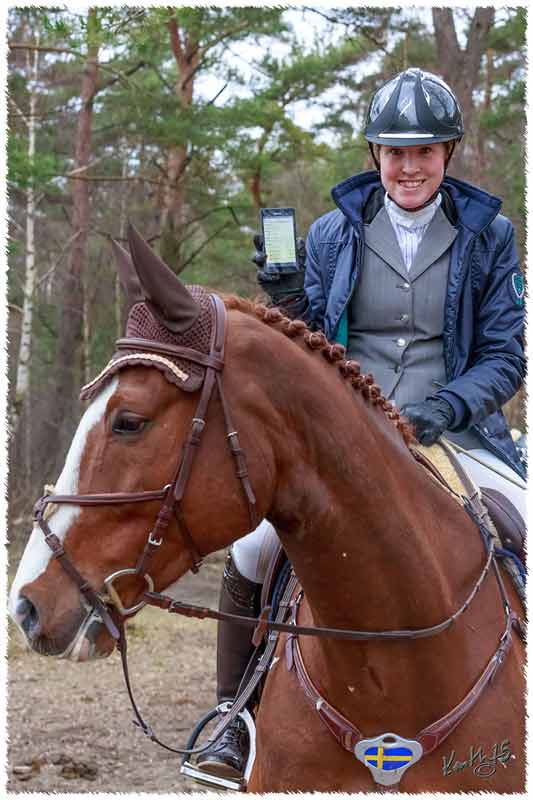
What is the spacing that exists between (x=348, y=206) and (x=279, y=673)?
6.86ft

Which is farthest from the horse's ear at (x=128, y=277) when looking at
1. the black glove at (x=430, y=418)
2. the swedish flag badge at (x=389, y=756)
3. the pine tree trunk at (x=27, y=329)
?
the pine tree trunk at (x=27, y=329)

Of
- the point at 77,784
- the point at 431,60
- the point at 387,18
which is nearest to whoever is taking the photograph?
the point at 77,784

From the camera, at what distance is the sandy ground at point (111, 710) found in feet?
24.4

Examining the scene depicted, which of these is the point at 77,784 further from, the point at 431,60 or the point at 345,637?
the point at 431,60

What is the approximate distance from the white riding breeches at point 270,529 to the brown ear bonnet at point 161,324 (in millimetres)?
1174

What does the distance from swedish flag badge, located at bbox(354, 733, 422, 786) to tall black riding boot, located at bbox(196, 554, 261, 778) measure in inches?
37.9

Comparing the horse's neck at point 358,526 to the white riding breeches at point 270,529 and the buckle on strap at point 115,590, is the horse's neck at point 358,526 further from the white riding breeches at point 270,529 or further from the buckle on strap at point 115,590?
the white riding breeches at point 270,529

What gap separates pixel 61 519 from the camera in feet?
8.79

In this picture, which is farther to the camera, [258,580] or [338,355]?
[258,580]

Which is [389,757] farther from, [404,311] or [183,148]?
[183,148]

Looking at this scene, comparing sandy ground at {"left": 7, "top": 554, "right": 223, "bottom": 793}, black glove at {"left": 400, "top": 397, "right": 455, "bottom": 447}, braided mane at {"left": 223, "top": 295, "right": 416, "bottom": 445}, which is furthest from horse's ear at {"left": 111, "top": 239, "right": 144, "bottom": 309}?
sandy ground at {"left": 7, "top": 554, "right": 223, "bottom": 793}

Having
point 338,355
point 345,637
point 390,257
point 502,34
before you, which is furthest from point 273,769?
point 502,34

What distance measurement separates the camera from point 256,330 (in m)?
2.97

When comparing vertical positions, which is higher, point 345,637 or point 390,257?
point 390,257
